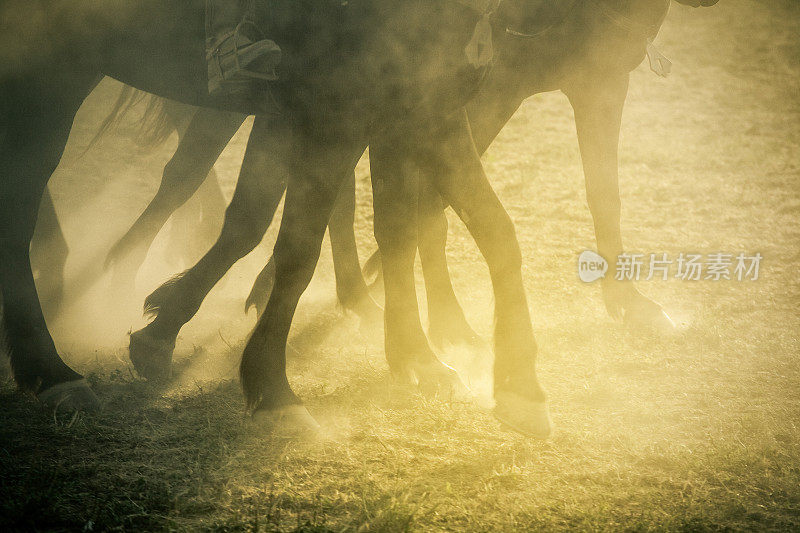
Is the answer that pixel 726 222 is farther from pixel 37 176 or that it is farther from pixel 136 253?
pixel 37 176

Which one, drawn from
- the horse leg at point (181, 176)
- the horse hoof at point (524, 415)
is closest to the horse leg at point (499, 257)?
the horse hoof at point (524, 415)

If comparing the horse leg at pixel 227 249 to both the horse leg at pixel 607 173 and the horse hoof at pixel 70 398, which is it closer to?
the horse hoof at pixel 70 398

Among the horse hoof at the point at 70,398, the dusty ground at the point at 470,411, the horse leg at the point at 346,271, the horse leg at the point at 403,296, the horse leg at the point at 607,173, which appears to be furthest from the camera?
the horse leg at the point at 346,271

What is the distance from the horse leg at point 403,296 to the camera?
2.79m

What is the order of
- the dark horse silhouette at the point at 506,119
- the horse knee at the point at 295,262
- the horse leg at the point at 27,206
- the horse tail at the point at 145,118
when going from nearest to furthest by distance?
the horse knee at the point at 295,262 → the horse leg at the point at 27,206 → the dark horse silhouette at the point at 506,119 → the horse tail at the point at 145,118

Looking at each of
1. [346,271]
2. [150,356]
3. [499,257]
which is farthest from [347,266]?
[499,257]

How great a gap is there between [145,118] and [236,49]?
2.05m

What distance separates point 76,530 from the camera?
1829 mm

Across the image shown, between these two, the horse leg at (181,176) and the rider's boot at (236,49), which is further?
the horse leg at (181,176)

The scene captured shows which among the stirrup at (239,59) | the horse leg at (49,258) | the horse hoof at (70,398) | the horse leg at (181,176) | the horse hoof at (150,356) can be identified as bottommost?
the horse hoof at (70,398)

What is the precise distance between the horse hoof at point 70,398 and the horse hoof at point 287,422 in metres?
0.67

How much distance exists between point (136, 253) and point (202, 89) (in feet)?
5.03

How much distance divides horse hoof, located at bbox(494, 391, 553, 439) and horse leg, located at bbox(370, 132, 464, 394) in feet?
1.22

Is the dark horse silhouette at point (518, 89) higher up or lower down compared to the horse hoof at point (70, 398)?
higher up
